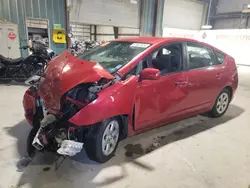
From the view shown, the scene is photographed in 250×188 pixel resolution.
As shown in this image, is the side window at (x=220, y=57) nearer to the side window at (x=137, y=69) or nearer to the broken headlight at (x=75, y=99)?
the side window at (x=137, y=69)

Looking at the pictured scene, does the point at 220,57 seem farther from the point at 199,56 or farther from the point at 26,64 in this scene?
the point at 26,64

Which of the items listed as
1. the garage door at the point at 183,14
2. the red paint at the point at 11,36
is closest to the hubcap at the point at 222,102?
the red paint at the point at 11,36

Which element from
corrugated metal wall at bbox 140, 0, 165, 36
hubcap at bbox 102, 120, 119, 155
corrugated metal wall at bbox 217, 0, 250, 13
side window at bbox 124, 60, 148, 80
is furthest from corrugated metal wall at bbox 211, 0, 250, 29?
hubcap at bbox 102, 120, 119, 155

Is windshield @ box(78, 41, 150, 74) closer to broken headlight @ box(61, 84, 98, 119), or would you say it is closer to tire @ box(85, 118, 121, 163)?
broken headlight @ box(61, 84, 98, 119)

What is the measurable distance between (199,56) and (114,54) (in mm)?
1305

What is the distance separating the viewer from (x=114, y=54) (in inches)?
101

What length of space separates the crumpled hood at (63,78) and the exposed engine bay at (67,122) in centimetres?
7

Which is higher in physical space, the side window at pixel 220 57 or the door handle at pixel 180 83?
the side window at pixel 220 57

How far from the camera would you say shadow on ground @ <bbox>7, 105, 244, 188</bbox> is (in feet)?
6.30

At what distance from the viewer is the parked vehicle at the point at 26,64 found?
5.38 meters

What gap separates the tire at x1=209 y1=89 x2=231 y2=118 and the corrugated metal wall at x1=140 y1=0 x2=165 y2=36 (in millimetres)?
6889

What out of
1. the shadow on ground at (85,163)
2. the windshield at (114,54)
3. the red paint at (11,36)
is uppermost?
the windshield at (114,54)

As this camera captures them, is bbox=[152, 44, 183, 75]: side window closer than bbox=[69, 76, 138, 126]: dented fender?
No

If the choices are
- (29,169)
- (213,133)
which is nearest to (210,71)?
(213,133)
